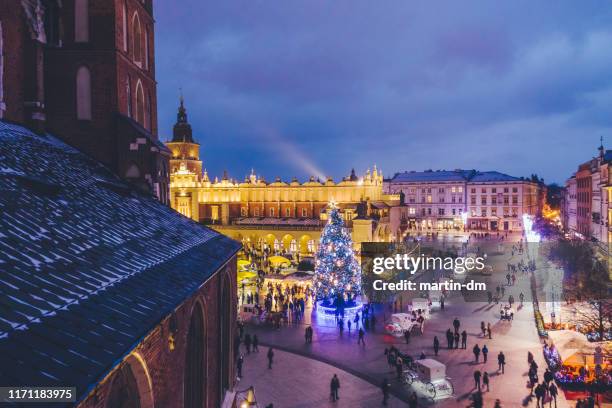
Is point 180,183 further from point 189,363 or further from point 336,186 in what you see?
point 189,363

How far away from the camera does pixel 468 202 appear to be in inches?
3354

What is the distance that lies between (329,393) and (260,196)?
53.5 m

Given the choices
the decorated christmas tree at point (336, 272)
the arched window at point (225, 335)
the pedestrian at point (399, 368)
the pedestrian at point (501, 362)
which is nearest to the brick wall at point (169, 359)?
the arched window at point (225, 335)

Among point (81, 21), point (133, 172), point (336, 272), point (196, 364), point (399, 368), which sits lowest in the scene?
point (399, 368)

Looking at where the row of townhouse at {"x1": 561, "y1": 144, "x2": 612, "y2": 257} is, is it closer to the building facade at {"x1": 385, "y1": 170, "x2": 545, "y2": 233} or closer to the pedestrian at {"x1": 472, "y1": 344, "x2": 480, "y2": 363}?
the building facade at {"x1": 385, "y1": 170, "x2": 545, "y2": 233}

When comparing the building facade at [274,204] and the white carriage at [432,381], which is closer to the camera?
the white carriage at [432,381]

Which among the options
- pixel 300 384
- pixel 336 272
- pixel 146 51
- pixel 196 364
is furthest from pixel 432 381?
pixel 146 51

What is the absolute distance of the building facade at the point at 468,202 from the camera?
83.4 metres

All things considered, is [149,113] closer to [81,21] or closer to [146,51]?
[146,51]

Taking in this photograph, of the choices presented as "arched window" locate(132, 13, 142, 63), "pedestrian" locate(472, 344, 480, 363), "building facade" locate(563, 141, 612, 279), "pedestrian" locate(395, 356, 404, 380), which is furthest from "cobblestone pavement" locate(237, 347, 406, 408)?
"building facade" locate(563, 141, 612, 279)

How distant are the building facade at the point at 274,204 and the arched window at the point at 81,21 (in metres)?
→ 42.2

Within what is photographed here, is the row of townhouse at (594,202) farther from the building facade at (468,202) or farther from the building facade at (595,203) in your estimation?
the building facade at (468,202)

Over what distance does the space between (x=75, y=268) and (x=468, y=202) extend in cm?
8662

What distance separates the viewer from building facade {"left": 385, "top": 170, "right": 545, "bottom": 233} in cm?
8338
